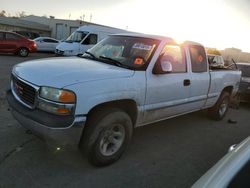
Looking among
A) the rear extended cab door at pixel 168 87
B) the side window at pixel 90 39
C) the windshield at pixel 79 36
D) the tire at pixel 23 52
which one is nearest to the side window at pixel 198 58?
the rear extended cab door at pixel 168 87

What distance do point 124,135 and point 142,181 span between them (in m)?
0.73

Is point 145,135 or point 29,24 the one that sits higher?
point 145,135

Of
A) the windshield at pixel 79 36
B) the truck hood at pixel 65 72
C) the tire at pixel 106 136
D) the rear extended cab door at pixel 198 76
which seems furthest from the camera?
the windshield at pixel 79 36

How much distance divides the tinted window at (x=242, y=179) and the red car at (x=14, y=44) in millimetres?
19576

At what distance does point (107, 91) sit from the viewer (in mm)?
3900

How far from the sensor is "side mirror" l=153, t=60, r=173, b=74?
15.4 feet

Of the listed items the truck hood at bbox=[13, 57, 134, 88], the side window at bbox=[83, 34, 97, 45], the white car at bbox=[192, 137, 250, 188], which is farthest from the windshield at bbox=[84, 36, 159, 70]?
the side window at bbox=[83, 34, 97, 45]

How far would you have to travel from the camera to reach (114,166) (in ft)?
14.0

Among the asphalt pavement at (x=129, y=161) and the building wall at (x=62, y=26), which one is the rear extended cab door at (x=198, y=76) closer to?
the asphalt pavement at (x=129, y=161)

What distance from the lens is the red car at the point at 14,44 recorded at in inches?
755

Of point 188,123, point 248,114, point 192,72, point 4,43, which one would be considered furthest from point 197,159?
point 4,43

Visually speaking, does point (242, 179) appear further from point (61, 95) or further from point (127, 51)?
point (127, 51)

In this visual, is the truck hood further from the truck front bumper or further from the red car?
the red car

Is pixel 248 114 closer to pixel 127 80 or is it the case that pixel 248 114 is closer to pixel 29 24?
pixel 127 80
